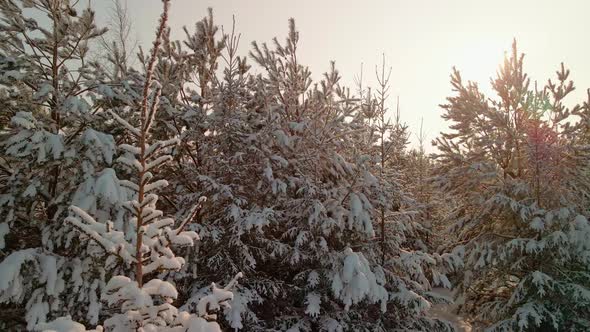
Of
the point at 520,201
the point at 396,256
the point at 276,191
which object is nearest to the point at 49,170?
the point at 276,191

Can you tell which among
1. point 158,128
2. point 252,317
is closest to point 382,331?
point 252,317

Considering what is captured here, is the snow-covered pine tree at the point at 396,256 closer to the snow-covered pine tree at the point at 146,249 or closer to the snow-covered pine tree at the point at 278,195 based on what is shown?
the snow-covered pine tree at the point at 278,195

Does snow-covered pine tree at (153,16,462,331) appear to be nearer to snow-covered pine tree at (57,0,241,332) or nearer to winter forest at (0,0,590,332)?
winter forest at (0,0,590,332)

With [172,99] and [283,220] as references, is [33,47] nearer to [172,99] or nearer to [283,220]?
[172,99]

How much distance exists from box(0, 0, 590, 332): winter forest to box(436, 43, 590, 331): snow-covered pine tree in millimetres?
50

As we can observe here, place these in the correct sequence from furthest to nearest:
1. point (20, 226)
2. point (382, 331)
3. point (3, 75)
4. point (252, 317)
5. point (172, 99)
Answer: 1. point (172, 99)
2. point (382, 331)
3. point (252, 317)
4. point (20, 226)
5. point (3, 75)

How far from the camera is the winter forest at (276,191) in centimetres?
606

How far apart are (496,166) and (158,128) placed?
8385 millimetres

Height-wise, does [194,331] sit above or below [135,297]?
below

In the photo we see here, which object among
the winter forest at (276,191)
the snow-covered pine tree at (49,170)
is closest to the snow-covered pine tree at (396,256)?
the winter forest at (276,191)

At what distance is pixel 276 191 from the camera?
7.85 m

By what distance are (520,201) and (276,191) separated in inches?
236

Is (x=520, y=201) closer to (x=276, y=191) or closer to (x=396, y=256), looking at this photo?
(x=396, y=256)

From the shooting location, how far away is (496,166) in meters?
10.0
